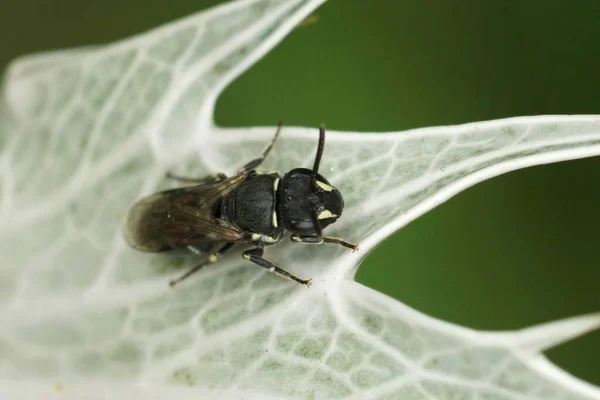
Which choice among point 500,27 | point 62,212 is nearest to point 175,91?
point 62,212

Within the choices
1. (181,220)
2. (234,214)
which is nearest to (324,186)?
(234,214)

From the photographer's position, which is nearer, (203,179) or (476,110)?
(203,179)

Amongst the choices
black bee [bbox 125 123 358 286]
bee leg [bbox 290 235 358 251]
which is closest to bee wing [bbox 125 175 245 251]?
black bee [bbox 125 123 358 286]

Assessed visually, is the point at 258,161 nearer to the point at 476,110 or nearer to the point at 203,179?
the point at 203,179

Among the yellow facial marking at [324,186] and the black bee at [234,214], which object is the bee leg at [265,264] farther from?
the yellow facial marking at [324,186]

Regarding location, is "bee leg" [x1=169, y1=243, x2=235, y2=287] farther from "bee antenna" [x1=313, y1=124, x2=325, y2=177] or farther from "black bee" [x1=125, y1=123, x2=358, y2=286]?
"bee antenna" [x1=313, y1=124, x2=325, y2=177]

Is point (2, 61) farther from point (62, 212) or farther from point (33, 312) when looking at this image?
point (33, 312)

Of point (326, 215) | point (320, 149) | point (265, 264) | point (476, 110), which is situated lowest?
point (265, 264)

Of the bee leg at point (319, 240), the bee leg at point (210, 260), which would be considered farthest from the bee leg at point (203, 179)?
the bee leg at point (319, 240)
